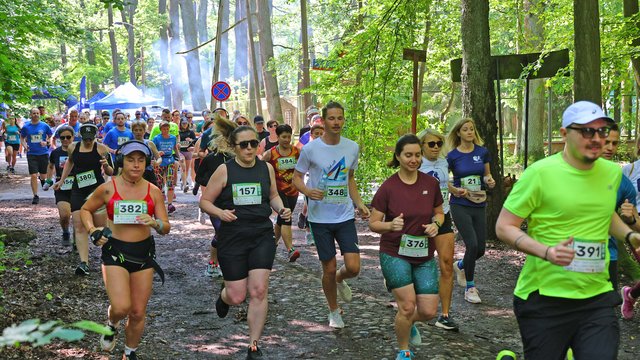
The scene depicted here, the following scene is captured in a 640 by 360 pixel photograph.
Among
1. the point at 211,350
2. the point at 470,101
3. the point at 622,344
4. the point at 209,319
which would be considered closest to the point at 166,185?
the point at 470,101

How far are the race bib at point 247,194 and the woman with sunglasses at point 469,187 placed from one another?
2719mm

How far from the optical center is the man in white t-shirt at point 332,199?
7.49m

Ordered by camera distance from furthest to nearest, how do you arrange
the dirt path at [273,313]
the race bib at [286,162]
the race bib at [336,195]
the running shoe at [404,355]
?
the race bib at [286,162]
the race bib at [336,195]
the dirt path at [273,313]
the running shoe at [404,355]

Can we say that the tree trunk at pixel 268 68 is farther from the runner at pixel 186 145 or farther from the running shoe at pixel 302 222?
the running shoe at pixel 302 222

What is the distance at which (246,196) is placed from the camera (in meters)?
6.71

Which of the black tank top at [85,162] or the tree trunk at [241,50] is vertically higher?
the tree trunk at [241,50]

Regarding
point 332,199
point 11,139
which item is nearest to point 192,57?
point 11,139

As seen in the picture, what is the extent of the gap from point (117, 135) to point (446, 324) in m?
9.12

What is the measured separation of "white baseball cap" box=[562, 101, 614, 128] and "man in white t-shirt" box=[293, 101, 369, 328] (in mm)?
3348

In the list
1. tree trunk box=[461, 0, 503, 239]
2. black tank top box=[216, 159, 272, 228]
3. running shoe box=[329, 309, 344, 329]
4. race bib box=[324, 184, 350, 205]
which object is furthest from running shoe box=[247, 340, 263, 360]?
tree trunk box=[461, 0, 503, 239]

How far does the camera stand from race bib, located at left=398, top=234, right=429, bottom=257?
20.5 ft

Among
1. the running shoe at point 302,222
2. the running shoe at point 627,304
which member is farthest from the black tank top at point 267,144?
the running shoe at point 627,304

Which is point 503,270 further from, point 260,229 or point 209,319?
point 260,229

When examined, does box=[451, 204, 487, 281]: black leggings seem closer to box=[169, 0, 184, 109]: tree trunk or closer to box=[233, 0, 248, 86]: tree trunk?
box=[169, 0, 184, 109]: tree trunk
